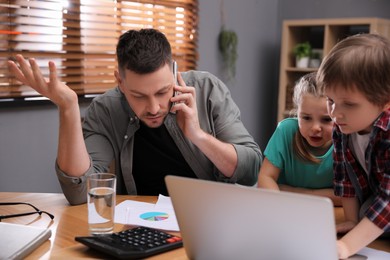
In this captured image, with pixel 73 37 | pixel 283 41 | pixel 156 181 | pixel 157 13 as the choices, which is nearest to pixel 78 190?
pixel 156 181

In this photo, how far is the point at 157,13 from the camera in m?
3.30

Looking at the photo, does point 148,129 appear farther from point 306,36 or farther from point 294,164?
point 306,36

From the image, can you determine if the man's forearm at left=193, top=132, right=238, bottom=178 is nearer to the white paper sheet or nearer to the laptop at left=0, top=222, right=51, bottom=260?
the white paper sheet

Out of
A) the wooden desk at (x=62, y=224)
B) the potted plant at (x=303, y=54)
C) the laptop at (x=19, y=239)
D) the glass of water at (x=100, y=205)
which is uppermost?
the potted plant at (x=303, y=54)

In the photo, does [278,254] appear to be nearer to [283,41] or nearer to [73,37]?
[73,37]

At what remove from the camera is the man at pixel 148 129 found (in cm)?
143

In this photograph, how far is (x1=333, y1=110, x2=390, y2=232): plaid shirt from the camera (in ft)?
3.25

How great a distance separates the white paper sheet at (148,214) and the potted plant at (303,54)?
2643 mm

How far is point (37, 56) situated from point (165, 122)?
1.17 metres

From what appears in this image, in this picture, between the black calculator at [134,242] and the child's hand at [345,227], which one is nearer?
the black calculator at [134,242]

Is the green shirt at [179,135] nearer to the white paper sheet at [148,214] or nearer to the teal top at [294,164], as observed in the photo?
the teal top at [294,164]

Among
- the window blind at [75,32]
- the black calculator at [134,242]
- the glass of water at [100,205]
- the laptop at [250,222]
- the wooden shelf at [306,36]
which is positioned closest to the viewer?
the laptop at [250,222]

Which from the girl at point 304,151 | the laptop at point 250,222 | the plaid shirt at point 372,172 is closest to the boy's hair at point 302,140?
the girl at point 304,151

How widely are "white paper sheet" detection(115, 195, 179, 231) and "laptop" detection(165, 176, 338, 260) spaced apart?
270mm
